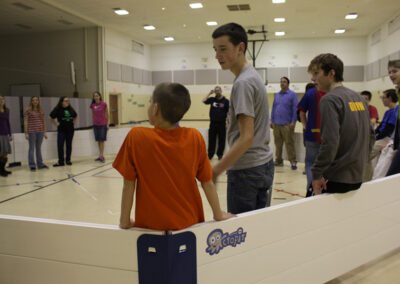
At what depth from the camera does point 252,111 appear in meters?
1.68

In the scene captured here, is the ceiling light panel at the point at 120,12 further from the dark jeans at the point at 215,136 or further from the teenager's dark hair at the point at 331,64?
the teenager's dark hair at the point at 331,64

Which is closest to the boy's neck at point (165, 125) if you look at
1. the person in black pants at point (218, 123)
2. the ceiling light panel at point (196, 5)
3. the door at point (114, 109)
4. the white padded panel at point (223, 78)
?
the person in black pants at point (218, 123)

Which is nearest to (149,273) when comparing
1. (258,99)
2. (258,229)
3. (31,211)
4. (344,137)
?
(258,229)

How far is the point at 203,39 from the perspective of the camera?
20828 mm

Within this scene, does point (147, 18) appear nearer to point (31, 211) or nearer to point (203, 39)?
point (203, 39)

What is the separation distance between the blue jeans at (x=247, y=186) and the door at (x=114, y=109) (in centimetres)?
1748

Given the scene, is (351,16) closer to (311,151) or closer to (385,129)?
(385,129)

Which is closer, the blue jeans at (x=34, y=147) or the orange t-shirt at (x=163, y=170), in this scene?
the orange t-shirt at (x=163, y=170)

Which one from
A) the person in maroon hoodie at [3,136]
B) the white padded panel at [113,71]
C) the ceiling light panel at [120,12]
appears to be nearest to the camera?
the person in maroon hoodie at [3,136]

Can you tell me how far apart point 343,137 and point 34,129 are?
271 inches

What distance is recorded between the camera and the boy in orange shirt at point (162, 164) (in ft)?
4.59

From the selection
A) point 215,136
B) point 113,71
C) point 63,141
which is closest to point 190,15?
point 113,71

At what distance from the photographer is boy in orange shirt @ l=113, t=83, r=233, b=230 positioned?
4.59 feet

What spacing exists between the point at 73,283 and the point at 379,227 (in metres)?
2.03
